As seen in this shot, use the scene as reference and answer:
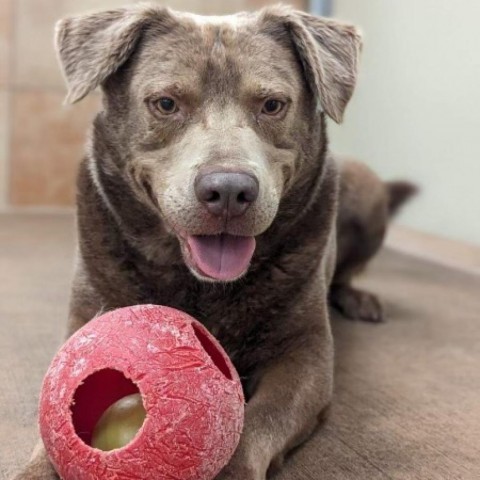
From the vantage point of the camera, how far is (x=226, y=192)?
3.90 ft

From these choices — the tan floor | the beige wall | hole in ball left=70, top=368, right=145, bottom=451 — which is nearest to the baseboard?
the beige wall

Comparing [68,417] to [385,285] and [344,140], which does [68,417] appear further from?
[344,140]

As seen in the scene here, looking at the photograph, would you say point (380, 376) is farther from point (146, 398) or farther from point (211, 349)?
point (146, 398)

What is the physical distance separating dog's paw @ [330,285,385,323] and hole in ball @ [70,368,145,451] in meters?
1.28

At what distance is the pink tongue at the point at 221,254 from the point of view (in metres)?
1.28

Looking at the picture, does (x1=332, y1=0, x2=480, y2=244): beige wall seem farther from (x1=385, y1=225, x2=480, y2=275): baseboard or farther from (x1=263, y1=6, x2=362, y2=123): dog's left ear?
(x1=263, y1=6, x2=362, y2=123): dog's left ear

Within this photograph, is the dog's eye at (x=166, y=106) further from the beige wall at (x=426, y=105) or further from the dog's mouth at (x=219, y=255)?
the beige wall at (x=426, y=105)

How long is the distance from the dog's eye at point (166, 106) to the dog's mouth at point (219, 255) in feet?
0.78

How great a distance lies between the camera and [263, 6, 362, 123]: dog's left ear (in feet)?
4.87

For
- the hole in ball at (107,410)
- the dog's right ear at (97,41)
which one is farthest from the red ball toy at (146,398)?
the dog's right ear at (97,41)

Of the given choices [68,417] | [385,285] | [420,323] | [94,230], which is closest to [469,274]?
[385,285]

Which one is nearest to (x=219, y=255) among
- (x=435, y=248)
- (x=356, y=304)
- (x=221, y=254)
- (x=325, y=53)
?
(x=221, y=254)

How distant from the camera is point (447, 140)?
10.6 ft

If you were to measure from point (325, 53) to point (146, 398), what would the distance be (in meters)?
0.82
